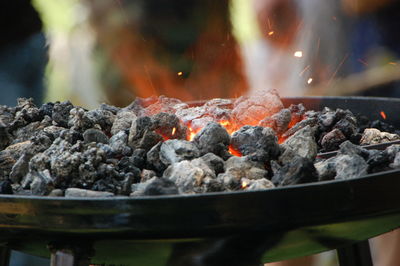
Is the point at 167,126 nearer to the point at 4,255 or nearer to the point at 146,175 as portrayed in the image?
the point at 146,175

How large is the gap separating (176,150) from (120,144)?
13 cm

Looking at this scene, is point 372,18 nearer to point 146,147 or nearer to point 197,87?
point 197,87

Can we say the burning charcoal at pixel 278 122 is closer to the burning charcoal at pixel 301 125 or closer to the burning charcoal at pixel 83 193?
the burning charcoal at pixel 301 125

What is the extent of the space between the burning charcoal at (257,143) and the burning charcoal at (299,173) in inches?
4.9

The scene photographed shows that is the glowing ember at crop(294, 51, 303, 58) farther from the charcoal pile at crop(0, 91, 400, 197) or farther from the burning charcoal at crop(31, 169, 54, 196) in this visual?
the burning charcoal at crop(31, 169, 54, 196)

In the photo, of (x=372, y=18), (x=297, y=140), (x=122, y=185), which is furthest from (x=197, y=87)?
(x=122, y=185)

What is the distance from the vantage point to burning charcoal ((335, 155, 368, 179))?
0.93 meters

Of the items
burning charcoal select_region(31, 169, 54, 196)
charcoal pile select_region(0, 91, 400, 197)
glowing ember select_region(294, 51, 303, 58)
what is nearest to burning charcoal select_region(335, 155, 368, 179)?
charcoal pile select_region(0, 91, 400, 197)

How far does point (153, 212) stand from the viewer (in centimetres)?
75

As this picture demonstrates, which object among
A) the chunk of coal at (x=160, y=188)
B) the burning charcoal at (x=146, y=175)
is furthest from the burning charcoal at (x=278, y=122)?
the chunk of coal at (x=160, y=188)

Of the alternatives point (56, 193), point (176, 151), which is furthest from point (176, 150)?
point (56, 193)

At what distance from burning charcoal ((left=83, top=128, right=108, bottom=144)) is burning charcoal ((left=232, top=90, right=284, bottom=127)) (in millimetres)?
345

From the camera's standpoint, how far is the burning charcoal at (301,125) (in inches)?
51.1

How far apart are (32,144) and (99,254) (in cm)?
33
